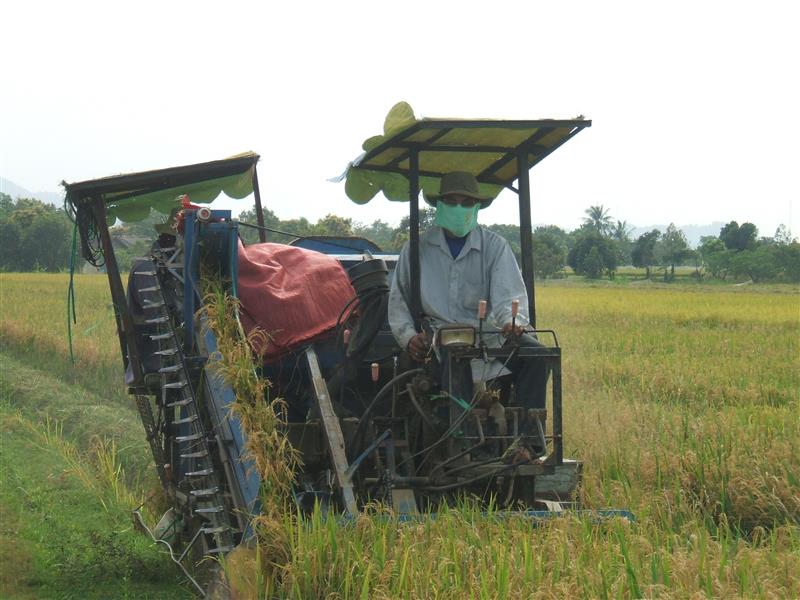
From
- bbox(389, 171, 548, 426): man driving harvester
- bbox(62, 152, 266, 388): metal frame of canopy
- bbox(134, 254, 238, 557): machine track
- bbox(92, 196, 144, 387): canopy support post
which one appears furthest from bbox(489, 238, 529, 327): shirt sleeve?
bbox(92, 196, 144, 387): canopy support post

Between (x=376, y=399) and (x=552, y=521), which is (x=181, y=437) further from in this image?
(x=552, y=521)

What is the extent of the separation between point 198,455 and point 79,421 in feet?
22.7

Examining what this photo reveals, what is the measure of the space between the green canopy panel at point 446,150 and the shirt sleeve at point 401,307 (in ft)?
2.27

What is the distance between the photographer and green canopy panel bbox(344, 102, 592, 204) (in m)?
5.73

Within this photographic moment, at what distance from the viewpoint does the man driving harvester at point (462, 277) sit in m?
5.78

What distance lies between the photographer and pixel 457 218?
19.5 feet

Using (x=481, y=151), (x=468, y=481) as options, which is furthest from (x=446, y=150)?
(x=468, y=481)

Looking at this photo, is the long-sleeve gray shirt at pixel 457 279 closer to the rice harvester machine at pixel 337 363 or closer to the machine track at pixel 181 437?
the rice harvester machine at pixel 337 363

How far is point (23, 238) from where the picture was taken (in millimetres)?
73750

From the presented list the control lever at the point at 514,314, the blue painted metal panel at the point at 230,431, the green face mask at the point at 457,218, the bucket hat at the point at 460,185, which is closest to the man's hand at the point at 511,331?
the control lever at the point at 514,314

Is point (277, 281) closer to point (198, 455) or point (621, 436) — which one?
point (198, 455)

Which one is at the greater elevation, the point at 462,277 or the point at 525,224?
the point at 525,224

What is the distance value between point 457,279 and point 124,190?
9.58 feet

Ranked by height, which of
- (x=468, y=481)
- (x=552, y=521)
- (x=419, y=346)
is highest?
(x=419, y=346)
